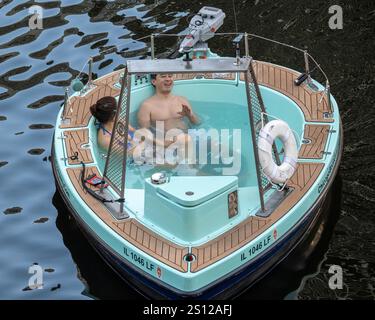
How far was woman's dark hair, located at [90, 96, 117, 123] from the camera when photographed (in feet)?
32.6

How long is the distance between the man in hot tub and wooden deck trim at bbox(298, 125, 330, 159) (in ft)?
4.80

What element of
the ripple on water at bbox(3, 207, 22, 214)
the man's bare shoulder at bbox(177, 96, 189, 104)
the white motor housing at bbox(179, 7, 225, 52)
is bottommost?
the ripple on water at bbox(3, 207, 22, 214)

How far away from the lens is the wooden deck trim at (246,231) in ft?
26.2

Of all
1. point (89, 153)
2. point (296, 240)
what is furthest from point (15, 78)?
point (296, 240)

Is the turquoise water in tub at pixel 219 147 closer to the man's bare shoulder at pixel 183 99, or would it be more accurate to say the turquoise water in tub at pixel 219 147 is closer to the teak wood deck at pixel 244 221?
the man's bare shoulder at pixel 183 99

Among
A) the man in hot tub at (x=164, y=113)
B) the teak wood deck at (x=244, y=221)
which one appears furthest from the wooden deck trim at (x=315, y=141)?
the man in hot tub at (x=164, y=113)

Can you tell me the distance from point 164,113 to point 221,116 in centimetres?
108

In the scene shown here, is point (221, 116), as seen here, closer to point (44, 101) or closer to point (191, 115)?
point (191, 115)

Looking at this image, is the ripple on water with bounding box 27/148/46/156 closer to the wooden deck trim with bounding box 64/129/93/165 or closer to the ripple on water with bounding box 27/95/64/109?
the ripple on water with bounding box 27/95/64/109

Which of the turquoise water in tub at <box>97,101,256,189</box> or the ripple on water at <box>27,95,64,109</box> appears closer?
the turquoise water in tub at <box>97,101,256,189</box>

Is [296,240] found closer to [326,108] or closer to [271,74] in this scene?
[326,108]

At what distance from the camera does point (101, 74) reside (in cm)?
1307

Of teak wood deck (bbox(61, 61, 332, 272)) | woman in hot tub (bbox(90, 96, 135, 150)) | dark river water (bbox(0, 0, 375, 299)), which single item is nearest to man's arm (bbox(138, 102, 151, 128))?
woman in hot tub (bbox(90, 96, 135, 150))
